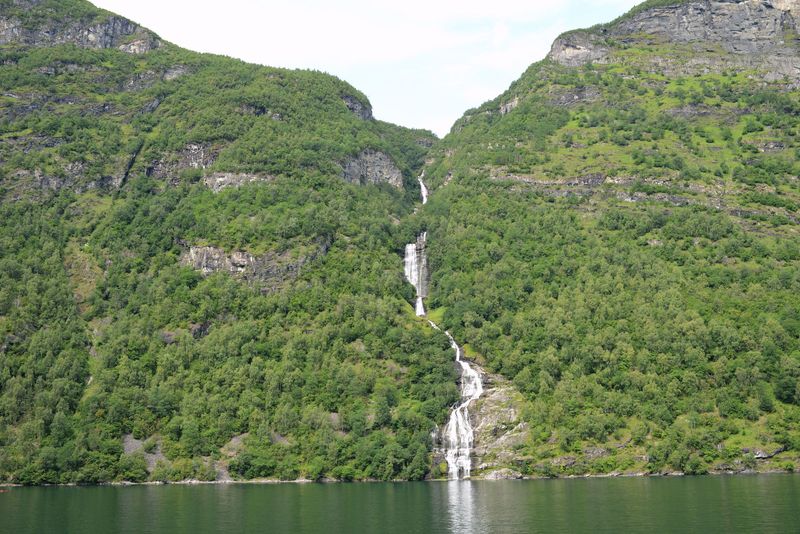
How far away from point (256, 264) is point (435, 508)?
11715cm

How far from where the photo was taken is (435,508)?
287ft

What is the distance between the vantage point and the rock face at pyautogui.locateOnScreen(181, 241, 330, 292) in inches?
7534

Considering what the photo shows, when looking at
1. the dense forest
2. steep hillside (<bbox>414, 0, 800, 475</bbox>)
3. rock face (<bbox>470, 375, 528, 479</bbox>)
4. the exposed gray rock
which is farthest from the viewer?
the exposed gray rock

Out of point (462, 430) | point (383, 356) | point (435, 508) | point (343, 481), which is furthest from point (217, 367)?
point (435, 508)

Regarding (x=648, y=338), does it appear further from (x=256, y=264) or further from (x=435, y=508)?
(x=256, y=264)

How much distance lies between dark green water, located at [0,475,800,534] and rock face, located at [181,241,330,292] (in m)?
77.4

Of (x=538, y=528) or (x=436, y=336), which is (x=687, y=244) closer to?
(x=436, y=336)

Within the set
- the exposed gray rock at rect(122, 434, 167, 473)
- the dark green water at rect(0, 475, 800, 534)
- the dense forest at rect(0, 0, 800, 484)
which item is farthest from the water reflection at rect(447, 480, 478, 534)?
the exposed gray rock at rect(122, 434, 167, 473)

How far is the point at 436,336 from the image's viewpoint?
555 ft

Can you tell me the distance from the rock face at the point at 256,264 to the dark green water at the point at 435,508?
254ft

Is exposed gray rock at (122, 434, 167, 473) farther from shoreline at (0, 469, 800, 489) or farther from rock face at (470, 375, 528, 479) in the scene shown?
rock face at (470, 375, 528, 479)

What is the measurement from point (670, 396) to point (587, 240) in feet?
210

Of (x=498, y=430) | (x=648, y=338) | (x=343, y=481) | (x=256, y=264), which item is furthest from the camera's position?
(x=256, y=264)

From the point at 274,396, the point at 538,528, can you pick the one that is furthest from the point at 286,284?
the point at 538,528
